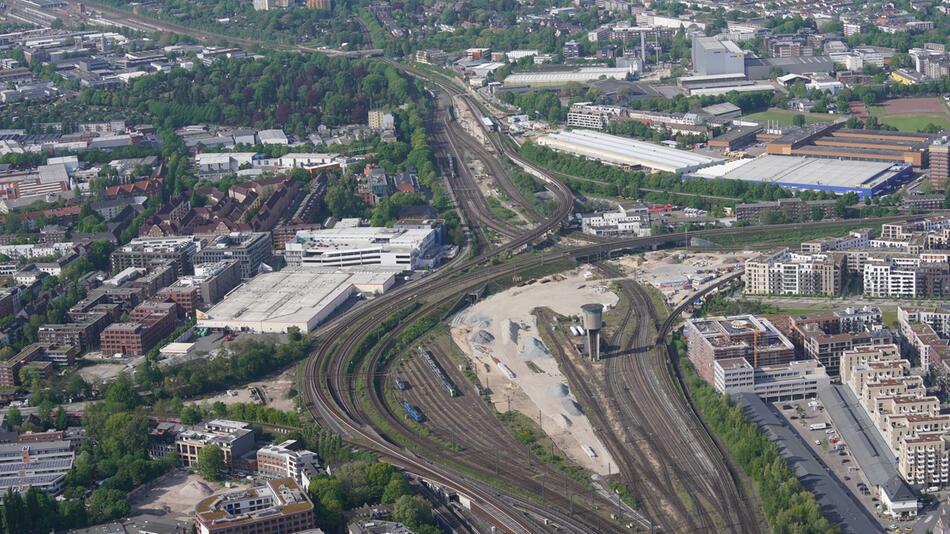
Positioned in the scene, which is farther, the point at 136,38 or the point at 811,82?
the point at 136,38

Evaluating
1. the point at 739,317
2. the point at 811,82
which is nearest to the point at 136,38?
the point at 811,82

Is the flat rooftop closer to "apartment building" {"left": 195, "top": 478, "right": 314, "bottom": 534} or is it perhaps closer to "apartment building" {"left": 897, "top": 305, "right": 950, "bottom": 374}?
"apartment building" {"left": 897, "top": 305, "right": 950, "bottom": 374}

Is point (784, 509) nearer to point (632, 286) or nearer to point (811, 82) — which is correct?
point (632, 286)

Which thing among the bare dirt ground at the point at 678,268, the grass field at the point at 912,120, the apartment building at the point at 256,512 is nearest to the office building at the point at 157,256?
the bare dirt ground at the point at 678,268

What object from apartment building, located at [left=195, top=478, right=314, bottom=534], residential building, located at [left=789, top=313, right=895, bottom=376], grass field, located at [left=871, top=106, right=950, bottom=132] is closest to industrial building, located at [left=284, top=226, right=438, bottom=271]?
residential building, located at [left=789, top=313, right=895, bottom=376]

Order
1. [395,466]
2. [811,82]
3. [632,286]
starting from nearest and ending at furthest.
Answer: [395,466]
[632,286]
[811,82]

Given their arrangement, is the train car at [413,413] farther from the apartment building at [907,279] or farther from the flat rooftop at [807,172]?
the flat rooftop at [807,172]

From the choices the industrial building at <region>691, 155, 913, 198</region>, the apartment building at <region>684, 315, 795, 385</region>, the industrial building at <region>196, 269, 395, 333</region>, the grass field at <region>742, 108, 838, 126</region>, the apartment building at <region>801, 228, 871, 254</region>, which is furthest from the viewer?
the grass field at <region>742, 108, 838, 126</region>
